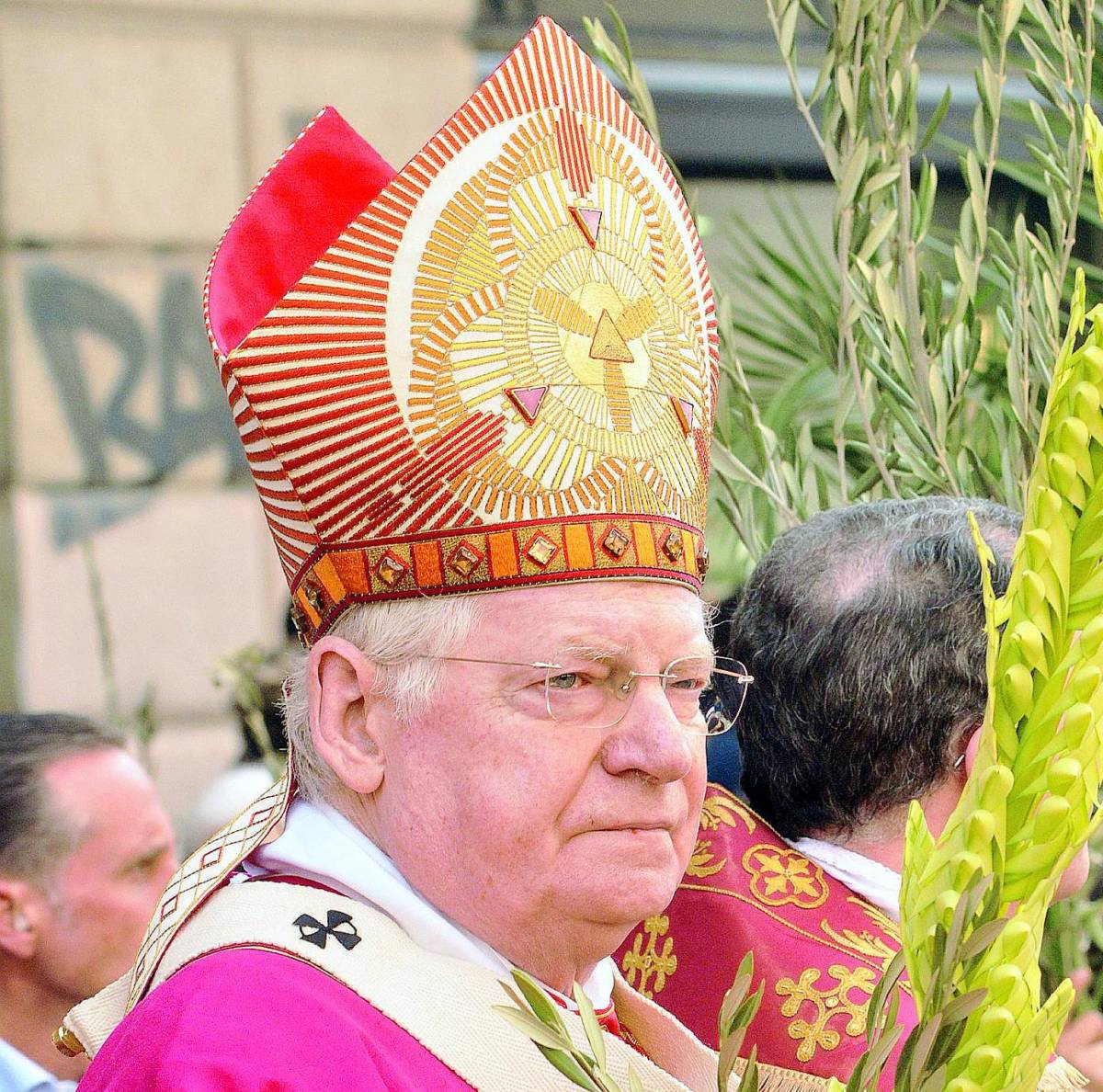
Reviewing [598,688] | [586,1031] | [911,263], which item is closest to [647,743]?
[598,688]

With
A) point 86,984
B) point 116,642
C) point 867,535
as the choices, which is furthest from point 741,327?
point 116,642

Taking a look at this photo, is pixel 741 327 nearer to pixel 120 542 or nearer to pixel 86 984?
pixel 86 984

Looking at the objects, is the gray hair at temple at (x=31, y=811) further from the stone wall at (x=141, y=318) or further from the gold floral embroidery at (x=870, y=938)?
the stone wall at (x=141, y=318)

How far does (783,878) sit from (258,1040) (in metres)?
0.91

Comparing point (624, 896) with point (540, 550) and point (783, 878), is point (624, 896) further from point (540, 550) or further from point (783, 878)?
point (783, 878)

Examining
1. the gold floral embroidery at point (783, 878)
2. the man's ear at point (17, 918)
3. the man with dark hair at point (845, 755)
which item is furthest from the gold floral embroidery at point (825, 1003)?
the man's ear at point (17, 918)

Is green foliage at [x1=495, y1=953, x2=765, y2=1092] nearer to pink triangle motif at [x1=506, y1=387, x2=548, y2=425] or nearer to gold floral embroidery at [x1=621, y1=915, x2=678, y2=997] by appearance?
pink triangle motif at [x1=506, y1=387, x2=548, y2=425]

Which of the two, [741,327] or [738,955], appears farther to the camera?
[741,327]

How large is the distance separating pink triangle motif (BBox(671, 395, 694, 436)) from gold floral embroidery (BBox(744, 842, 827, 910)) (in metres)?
0.61

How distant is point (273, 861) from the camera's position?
1849mm

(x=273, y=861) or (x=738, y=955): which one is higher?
(x=273, y=861)

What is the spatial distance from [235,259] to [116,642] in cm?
414

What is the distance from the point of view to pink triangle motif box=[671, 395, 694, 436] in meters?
1.99

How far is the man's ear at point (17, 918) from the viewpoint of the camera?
3.31m
